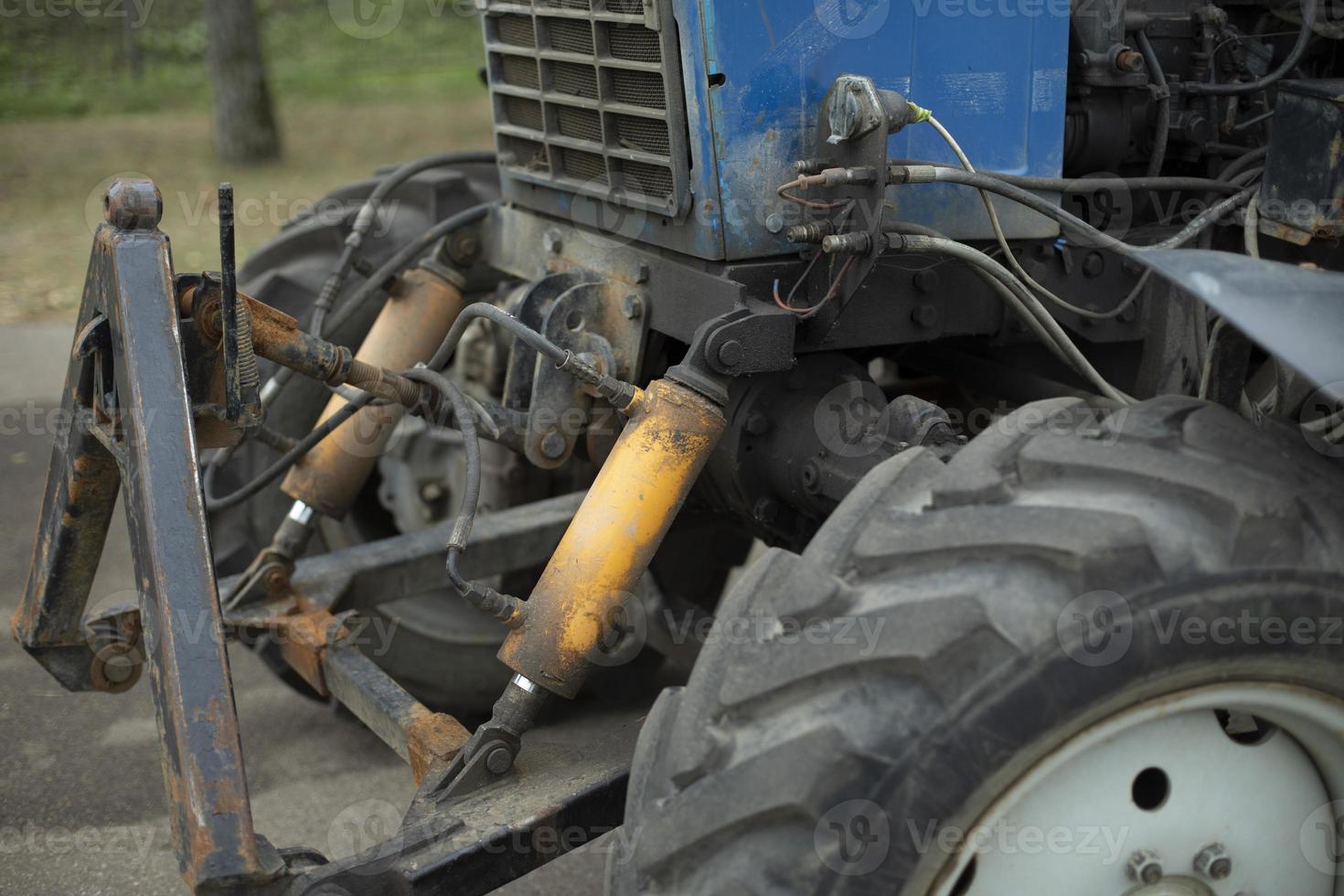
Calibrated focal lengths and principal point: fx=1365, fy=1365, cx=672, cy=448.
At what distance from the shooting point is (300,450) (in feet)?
9.57

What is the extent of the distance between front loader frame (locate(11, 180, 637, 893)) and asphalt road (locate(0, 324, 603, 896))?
1.20ft

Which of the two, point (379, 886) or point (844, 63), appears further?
point (844, 63)

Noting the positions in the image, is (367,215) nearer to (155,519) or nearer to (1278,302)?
(155,519)

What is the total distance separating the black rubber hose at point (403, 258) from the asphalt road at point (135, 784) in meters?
0.74

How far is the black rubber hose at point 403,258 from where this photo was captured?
316 centimetres

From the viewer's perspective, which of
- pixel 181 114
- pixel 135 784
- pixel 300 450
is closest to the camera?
pixel 300 450

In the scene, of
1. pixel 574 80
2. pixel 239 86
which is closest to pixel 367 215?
pixel 574 80

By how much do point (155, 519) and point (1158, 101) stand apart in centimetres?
207

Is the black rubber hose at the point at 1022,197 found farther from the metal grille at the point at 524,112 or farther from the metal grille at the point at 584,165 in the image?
the metal grille at the point at 524,112

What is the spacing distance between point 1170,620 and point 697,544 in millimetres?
2022

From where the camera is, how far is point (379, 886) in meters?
2.13

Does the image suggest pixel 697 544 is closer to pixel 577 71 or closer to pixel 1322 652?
pixel 577 71

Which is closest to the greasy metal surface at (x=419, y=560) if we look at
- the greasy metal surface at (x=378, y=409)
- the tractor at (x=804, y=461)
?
the tractor at (x=804, y=461)

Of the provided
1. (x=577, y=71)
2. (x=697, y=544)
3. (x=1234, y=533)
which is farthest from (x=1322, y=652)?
(x=697, y=544)
